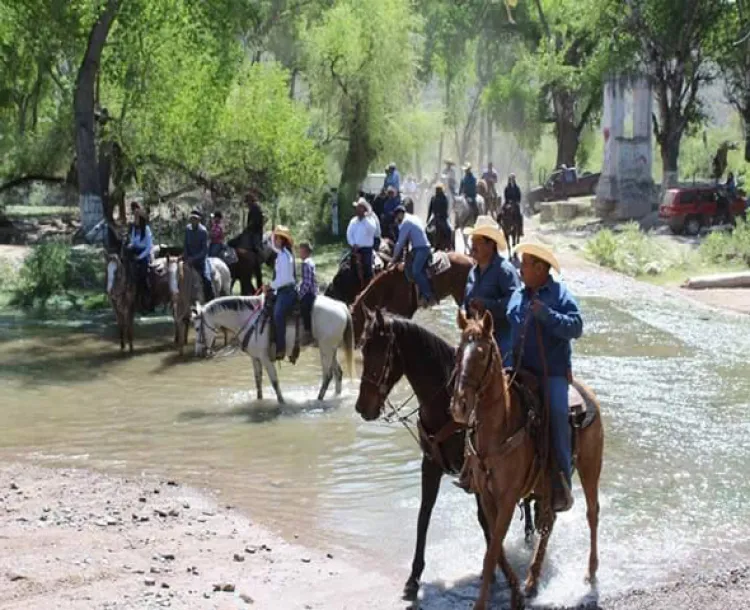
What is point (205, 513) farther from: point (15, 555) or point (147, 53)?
point (147, 53)

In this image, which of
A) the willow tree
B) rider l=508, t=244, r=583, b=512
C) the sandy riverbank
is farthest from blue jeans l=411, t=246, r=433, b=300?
the willow tree

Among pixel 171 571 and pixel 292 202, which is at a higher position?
pixel 292 202

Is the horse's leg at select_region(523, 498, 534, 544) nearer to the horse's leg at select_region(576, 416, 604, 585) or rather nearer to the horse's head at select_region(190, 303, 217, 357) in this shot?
the horse's leg at select_region(576, 416, 604, 585)

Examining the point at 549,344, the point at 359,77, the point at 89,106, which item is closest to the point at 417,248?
the point at 549,344

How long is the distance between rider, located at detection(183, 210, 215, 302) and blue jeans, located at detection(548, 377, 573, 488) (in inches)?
492

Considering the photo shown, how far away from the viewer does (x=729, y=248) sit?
2959 centimetres

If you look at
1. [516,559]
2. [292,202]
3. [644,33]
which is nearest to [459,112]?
[644,33]

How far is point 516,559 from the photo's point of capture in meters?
8.91

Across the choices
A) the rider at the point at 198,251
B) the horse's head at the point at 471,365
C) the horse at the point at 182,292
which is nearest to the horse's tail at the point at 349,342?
the horse at the point at 182,292

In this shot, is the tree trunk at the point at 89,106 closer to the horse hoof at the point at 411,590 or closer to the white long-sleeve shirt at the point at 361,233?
the white long-sleeve shirt at the point at 361,233

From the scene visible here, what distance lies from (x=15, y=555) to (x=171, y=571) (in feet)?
4.05

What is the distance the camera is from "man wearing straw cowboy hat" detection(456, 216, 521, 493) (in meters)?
8.30

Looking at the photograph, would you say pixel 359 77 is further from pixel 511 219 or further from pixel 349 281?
pixel 349 281

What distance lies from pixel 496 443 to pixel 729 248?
24014 mm
